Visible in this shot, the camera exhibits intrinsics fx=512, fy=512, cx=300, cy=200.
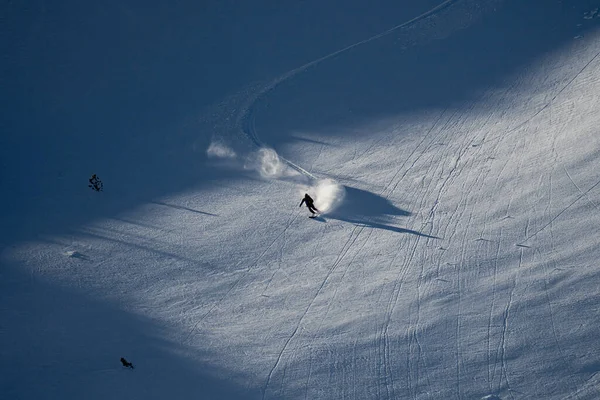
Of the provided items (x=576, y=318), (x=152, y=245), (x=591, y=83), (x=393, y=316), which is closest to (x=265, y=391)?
(x=393, y=316)

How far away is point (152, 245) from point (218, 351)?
4.71 metres

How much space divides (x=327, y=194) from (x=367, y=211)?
61.2 inches

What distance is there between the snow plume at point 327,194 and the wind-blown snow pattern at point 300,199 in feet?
0.25

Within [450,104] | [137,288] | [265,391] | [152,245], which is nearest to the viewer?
[265,391]

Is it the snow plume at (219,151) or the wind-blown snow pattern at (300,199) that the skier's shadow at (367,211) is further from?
the snow plume at (219,151)

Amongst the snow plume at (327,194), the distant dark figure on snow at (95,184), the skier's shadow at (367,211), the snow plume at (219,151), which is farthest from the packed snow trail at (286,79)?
the distant dark figure on snow at (95,184)

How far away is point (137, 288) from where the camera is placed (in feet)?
49.4

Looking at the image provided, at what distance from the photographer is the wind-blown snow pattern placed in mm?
12688

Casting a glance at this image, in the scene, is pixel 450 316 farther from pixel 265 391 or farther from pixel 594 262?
pixel 265 391

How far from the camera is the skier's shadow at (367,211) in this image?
15.8 meters

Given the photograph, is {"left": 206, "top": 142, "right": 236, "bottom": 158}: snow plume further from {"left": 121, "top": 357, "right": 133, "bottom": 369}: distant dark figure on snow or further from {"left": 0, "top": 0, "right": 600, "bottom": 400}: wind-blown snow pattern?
{"left": 121, "top": 357, "right": 133, "bottom": 369}: distant dark figure on snow

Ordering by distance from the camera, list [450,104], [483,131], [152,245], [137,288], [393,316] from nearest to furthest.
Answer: [393,316] → [137,288] → [152,245] → [483,131] → [450,104]

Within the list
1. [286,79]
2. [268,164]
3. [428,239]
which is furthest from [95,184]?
[428,239]

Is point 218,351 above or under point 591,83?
under
